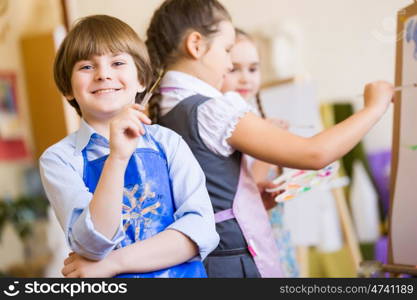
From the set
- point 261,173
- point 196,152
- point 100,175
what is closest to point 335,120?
point 261,173

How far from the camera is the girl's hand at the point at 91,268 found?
849 mm

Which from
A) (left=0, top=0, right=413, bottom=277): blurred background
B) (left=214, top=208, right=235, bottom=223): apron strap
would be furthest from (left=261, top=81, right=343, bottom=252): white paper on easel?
(left=214, top=208, right=235, bottom=223): apron strap

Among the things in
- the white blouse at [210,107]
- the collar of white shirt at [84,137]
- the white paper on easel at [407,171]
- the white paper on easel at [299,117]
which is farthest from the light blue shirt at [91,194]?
the white paper on easel at [299,117]

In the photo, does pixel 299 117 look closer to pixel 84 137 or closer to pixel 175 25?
pixel 175 25

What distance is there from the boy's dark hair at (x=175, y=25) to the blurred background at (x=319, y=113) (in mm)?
1049

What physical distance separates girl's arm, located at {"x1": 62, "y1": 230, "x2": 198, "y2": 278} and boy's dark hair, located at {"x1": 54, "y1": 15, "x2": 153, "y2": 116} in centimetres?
25

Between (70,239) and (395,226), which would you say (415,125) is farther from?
(70,239)

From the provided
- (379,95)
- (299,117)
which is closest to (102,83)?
(379,95)

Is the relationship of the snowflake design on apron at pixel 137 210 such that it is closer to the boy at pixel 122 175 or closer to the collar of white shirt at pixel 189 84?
the boy at pixel 122 175

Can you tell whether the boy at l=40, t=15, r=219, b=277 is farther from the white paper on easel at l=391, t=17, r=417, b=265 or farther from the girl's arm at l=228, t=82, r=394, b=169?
the white paper on easel at l=391, t=17, r=417, b=265

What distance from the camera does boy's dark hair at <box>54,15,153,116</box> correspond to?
34.6 inches

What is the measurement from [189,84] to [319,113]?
1.34 meters

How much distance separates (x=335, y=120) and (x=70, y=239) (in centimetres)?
254

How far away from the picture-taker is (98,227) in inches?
31.4
